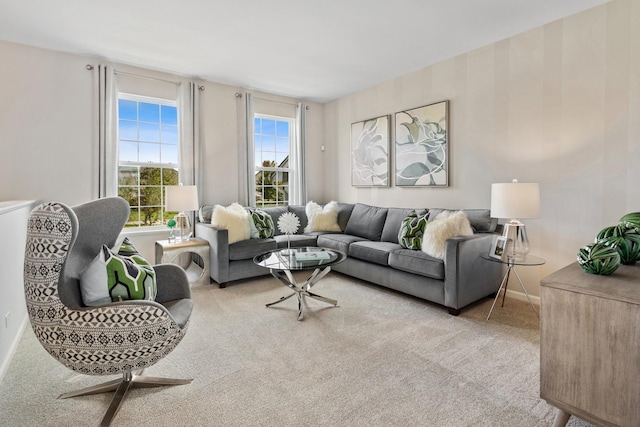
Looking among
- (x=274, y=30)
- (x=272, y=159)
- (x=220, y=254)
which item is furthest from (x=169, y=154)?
(x=274, y=30)

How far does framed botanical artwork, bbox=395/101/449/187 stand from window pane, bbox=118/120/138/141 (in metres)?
3.52

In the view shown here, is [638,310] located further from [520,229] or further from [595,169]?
[595,169]

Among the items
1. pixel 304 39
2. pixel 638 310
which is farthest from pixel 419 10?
pixel 638 310

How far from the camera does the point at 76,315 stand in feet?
4.95

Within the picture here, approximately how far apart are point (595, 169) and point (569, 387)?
7.31 ft

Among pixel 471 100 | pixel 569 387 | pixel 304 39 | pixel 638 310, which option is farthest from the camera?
pixel 471 100

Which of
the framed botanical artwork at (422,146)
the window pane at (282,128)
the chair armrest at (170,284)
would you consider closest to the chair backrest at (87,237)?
the chair armrest at (170,284)

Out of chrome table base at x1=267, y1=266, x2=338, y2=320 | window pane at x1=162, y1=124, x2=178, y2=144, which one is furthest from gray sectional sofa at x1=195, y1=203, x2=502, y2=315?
window pane at x1=162, y1=124, x2=178, y2=144

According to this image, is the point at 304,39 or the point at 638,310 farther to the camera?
the point at 304,39

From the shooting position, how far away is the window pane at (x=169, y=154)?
443 cm

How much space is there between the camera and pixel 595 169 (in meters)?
2.82

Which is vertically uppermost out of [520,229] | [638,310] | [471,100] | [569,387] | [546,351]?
[471,100]

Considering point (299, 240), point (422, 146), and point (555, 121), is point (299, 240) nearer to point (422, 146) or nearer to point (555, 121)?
point (422, 146)

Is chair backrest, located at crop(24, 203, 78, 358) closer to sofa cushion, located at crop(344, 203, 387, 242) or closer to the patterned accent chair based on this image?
the patterned accent chair
